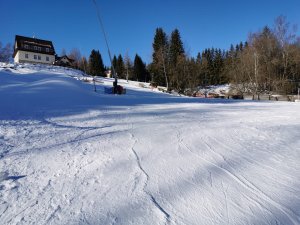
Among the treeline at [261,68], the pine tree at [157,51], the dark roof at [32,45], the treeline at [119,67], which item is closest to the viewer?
the treeline at [261,68]

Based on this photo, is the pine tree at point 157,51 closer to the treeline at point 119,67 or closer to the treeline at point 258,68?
the treeline at point 258,68

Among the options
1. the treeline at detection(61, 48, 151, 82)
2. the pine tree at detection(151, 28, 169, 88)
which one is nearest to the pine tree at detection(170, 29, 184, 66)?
the pine tree at detection(151, 28, 169, 88)

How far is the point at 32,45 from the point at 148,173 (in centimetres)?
7061

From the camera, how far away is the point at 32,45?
6469 centimetres

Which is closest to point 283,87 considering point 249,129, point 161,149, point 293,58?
point 293,58

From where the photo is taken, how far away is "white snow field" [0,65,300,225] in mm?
2844

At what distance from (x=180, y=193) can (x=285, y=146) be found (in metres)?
2.96

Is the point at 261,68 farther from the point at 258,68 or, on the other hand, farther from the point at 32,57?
the point at 32,57

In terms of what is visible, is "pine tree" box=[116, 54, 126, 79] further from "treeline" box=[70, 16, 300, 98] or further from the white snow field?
the white snow field

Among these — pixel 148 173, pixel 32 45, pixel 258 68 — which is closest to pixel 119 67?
pixel 32 45

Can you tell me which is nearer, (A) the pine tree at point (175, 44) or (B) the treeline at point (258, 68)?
(B) the treeline at point (258, 68)


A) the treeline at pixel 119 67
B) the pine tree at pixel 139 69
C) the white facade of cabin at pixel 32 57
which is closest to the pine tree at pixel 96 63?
the treeline at pixel 119 67

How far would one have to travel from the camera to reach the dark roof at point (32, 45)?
63491mm

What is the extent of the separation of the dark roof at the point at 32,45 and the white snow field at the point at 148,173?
65.6 metres
